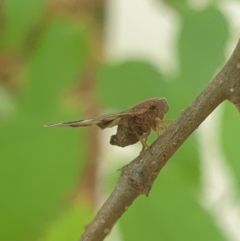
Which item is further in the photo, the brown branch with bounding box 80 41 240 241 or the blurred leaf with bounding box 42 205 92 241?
the blurred leaf with bounding box 42 205 92 241

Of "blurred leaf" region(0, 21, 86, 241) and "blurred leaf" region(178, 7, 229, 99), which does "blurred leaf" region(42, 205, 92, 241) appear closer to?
"blurred leaf" region(0, 21, 86, 241)

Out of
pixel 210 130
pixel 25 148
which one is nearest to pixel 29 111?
pixel 25 148

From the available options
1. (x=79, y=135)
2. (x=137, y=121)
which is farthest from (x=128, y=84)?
(x=137, y=121)

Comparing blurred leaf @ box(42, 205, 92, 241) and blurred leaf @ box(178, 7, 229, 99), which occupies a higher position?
blurred leaf @ box(178, 7, 229, 99)

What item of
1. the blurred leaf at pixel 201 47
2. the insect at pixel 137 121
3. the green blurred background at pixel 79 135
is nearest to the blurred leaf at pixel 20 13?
the green blurred background at pixel 79 135

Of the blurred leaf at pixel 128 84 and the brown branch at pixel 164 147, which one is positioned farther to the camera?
the blurred leaf at pixel 128 84

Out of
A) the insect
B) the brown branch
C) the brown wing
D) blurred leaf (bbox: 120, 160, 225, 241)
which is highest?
blurred leaf (bbox: 120, 160, 225, 241)

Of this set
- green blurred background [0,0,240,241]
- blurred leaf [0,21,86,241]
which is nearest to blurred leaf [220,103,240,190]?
green blurred background [0,0,240,241]

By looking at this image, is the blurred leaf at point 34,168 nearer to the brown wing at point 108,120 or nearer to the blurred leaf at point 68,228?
the blurred leaf at point 68,228
